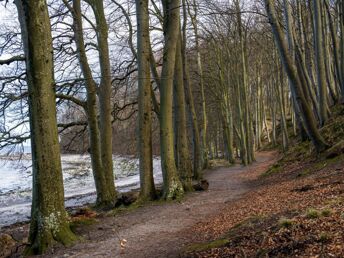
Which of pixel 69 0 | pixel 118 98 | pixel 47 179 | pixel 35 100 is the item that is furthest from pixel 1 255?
pixel 118 98

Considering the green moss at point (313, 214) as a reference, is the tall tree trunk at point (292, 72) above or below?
above

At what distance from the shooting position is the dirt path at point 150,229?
6.67 m

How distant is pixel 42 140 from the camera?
7340 mm

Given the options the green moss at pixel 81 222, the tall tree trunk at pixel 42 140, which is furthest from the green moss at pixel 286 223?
the green moss at pixel 81 222

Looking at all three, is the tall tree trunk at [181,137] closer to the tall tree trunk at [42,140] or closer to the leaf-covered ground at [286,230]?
the leaf-covered ground at [286,230]

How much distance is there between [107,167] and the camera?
1295 cm

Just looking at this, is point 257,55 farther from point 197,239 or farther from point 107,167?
point 197,239

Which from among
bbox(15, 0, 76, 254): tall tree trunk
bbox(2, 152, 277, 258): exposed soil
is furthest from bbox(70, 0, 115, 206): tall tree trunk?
bbox(15, 0, 76, 254): tall tree trunk

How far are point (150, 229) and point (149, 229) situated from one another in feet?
0.07

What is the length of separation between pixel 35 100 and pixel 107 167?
19.3ft

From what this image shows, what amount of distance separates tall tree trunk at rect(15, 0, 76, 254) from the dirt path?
0.53 metres

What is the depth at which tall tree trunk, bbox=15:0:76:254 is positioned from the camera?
23.8 ft

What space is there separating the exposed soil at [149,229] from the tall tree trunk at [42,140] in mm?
492

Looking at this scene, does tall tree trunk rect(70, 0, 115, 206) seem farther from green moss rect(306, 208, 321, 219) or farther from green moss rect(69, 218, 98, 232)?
green moss rect(306, 208, 321, 219)
